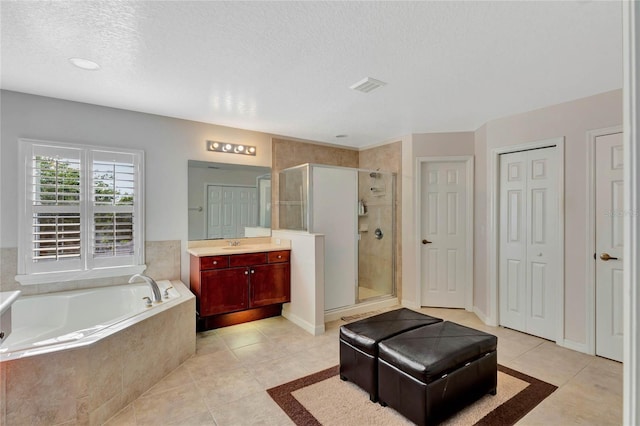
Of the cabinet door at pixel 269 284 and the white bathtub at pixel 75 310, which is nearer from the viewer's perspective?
the white bathtub at pixel 75 310

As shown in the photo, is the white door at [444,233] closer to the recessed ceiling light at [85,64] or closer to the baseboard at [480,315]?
the baseboard at [480,315]

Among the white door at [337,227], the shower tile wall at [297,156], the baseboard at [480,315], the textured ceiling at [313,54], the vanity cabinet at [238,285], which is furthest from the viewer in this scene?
the shower tile wall at [297,156]

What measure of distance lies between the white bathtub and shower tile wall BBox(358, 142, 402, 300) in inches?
95.8

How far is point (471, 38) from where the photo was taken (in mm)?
1966

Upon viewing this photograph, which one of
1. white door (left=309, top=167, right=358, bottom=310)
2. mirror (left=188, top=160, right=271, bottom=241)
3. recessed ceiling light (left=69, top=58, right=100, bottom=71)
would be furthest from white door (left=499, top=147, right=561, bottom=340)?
recessed ceiling light (left=69, top=58, right=100, bottom=71)

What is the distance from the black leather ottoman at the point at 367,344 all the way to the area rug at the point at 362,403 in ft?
0.34

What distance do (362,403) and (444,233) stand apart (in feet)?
8.86

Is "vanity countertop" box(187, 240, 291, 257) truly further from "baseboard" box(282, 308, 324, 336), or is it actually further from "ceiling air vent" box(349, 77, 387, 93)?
"ceiling air vent" box(349, 77, 387, 93)

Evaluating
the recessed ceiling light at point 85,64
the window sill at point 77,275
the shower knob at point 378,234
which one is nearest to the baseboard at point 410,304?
the shower knob at point 378,234

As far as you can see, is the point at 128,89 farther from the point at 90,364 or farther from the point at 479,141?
the point at 479,141

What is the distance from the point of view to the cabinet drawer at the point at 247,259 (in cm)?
344

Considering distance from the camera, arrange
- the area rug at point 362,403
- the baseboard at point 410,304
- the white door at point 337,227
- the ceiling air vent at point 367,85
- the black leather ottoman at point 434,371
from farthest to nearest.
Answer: the baseboard at point 410,304 → the white door at point 337,227 → the ceiling air vent at point 367,85 → the area rug at point 362,403 → the black leather ottoman at point 434,371

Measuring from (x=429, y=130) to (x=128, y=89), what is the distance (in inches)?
136

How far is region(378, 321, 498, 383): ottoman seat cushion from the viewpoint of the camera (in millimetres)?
1862
